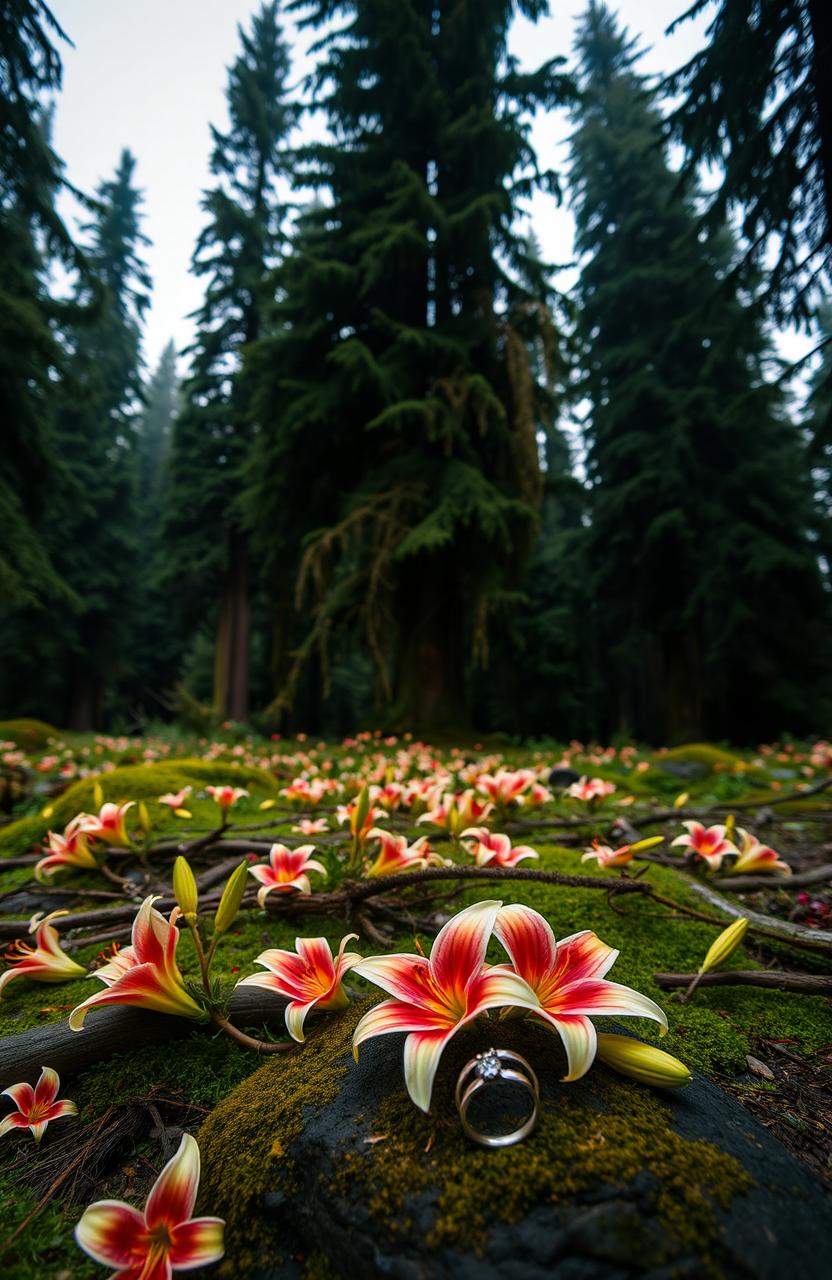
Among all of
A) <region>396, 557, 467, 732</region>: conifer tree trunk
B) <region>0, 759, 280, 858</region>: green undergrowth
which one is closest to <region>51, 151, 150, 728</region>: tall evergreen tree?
<region>396, 557, 467, 732</region>: conifer tree trunk

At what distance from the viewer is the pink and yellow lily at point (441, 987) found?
2.30 feet

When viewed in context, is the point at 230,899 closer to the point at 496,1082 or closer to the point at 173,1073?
the point at 173,1073

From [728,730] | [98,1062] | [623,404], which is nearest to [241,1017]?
[98,1062]

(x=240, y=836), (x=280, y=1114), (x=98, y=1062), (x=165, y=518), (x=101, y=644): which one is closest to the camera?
(x=280, y=1114)

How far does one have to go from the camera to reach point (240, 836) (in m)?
2.35

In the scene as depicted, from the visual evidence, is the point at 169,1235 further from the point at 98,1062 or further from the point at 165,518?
the point at 165,518

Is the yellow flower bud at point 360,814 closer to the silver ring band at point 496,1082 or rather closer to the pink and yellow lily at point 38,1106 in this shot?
the pink and yellow lily at point 38,1106

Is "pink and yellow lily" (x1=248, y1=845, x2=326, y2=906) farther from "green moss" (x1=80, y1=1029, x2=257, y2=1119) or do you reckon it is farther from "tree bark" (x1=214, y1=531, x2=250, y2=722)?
"tree bark" (x1=214, y1=531, x2=250, y2=722)

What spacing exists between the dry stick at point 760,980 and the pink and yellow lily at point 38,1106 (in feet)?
3.92

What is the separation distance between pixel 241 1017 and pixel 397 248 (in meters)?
9.23

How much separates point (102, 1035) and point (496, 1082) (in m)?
0.81

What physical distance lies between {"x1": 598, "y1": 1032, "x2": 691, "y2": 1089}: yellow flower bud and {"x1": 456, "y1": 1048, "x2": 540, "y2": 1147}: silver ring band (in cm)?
14

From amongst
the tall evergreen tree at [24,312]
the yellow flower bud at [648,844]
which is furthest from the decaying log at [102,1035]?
the tall evergreen tree at [24,312]

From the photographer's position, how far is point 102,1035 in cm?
107
